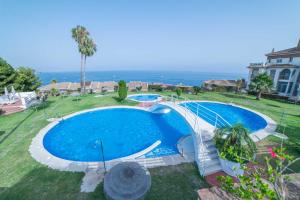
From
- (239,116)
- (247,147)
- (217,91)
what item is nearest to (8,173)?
(247,147)

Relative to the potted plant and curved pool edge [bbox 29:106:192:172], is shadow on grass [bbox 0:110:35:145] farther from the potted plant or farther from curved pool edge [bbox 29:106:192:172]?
the potted plant

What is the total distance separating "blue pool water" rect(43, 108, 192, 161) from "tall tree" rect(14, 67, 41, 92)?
52.1ft

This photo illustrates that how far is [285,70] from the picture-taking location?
26000 millimetres

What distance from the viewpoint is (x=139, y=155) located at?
26.3 ft

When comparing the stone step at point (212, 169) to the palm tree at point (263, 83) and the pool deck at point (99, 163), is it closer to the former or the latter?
the pool deck at point (99, 163)

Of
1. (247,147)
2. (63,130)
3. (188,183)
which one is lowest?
(63,130)

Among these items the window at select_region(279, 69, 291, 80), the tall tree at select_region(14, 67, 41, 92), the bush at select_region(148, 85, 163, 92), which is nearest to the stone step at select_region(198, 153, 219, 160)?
the bush at select_region(148, 85, 163, 92)

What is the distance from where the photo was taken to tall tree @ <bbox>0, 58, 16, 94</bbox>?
19938mm

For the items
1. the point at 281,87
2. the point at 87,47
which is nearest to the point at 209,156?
the point at 87,47

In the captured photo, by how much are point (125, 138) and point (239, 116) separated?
1256cm

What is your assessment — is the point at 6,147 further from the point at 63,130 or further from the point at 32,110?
the point at 32,110

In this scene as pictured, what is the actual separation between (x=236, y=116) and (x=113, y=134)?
1302cm

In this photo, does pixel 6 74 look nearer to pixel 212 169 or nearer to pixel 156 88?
pixel 156 88

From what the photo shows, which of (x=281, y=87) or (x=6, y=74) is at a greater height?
(x=281, y=87)
